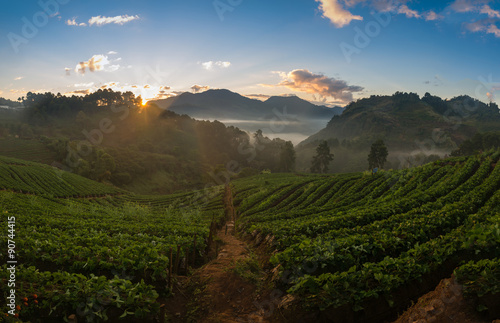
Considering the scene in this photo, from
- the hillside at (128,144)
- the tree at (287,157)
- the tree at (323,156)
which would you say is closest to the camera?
the hillside at (128,144)

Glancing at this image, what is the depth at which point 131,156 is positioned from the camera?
113m

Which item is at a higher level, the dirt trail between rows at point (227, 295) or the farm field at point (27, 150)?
the farm field at point (27, 150)

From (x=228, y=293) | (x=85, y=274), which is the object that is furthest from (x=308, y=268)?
(x=85, y=274)

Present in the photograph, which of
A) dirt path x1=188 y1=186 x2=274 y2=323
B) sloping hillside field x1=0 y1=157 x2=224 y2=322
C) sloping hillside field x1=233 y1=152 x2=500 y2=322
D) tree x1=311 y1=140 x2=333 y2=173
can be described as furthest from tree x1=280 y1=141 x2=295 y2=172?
dirt path x1=188 y1=186 x2=274 y2=323

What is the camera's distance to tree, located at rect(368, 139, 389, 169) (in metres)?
92.9

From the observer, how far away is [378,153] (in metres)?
94.6

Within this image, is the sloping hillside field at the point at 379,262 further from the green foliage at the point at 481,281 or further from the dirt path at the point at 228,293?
the dirt path at the point at 228,293

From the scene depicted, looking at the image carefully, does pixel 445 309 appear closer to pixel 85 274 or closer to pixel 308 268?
pixel 308 268

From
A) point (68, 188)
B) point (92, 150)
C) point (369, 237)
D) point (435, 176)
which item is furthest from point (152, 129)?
point (369, 237)

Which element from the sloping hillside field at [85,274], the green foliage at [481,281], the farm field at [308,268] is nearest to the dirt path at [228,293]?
the farm field at [308,268]

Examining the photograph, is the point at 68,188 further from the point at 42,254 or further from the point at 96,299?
the point at 96,299

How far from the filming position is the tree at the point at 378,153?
92.9 m

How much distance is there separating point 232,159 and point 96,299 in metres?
152

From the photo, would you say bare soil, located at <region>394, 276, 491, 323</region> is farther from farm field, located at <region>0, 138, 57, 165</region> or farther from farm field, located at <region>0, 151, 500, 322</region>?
farm field, located at <region>0, 138, 57, 165</region>
